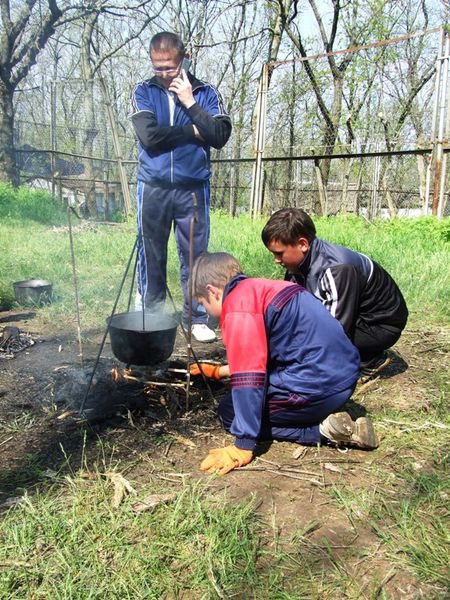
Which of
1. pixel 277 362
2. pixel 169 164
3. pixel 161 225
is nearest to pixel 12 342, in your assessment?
pixel 161 225

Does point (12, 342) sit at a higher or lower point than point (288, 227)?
lower

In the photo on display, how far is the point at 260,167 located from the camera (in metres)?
9.76

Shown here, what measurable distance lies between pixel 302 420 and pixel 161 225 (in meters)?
2.20

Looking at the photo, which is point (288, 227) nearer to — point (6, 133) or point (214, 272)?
point (214, 272)

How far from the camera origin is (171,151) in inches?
155

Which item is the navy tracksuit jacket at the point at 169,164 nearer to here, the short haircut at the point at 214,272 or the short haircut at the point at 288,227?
the short haircut at the point at 288,227

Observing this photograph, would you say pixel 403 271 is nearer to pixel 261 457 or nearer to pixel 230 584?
pixel 261 457

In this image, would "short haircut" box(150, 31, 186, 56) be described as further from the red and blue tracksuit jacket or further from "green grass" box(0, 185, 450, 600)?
"green grass" box(0, 185, 450, 600)

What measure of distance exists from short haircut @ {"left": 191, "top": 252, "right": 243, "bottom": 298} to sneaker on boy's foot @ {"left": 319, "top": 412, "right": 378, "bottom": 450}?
0.86 m

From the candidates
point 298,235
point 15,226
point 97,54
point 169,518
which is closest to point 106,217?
point 15,226

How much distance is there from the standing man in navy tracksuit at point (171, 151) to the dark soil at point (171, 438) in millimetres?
907

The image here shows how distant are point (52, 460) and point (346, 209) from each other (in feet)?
35.7

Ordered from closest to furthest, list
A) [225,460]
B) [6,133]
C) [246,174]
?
[225,460] → [6,133] → [246,174]

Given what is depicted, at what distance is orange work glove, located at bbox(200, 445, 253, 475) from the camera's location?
227 cm
